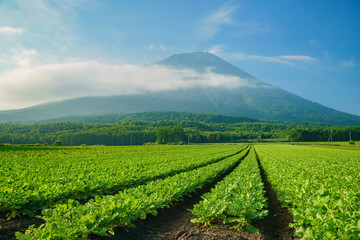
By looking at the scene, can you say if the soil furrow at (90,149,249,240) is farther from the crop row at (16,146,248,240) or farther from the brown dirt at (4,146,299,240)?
the crop row at (16,146,248,240)

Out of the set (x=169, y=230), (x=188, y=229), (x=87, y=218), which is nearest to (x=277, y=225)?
(x=188, y=229)

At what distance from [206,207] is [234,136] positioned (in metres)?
128

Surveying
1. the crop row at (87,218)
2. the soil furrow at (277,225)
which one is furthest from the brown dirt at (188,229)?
the crop row at (87,218)

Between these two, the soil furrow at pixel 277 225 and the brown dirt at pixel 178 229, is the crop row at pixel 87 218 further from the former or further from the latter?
the soil furrow at pixel 277 225

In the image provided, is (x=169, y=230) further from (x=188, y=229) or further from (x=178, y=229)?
(x=188, y=229)

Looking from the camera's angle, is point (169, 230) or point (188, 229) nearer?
point (188, 229)

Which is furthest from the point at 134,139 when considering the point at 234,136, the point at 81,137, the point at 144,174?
the point at 144,174

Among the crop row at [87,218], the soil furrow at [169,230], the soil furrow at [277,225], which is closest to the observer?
the crop row at [87,218]

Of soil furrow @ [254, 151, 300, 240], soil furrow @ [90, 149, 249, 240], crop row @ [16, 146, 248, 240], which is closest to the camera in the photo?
crop row @ [16, 146, 248, 240]

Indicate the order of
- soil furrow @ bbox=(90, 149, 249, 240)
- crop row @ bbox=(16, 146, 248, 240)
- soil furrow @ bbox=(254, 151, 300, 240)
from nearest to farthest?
crop row @ bbox=(16, 146, 248, 240), soil furrow @ bbox=(90, 149, 249, 240), soil furrow @ bbox=(254, 151, 300, 240)

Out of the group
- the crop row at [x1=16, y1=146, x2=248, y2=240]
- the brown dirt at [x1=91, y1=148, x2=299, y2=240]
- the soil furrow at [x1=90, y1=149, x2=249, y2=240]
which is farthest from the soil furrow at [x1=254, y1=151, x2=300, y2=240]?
the crop row at [x1=16, y1=146, x2=248, y2=240]

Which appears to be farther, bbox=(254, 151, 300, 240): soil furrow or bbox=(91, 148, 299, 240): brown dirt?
bbox=(254, 151, 300, 240): soil furrow

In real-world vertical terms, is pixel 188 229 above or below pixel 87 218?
below

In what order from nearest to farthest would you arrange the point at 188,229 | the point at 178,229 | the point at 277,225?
the point at 188,229
the point at 178,229
the point at 277,225
